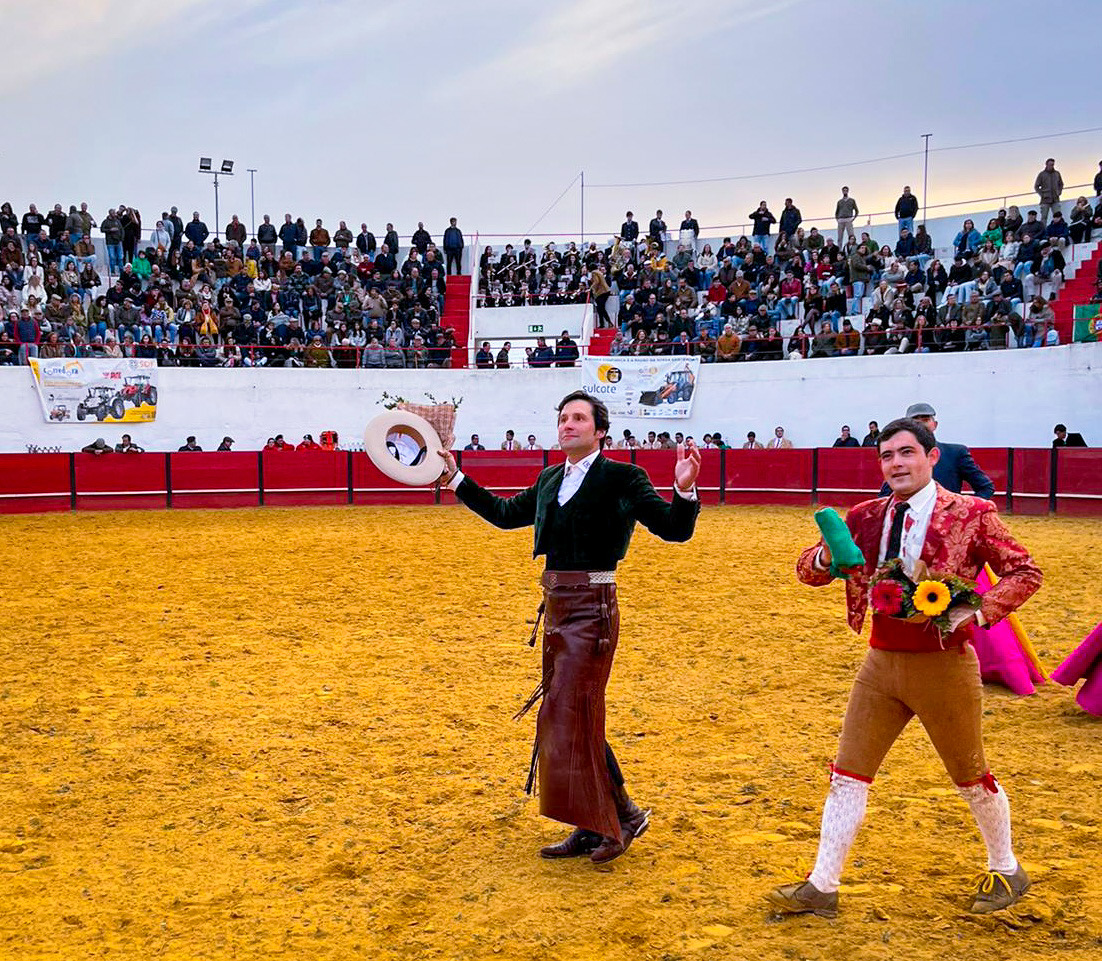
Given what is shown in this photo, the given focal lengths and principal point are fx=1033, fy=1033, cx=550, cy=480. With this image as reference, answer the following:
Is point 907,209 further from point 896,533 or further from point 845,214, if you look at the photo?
point 896,533

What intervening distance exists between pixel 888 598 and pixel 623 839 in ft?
4.70

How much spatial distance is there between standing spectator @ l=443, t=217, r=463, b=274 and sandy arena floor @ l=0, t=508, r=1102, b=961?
16.7 metres

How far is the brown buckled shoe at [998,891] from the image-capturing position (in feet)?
11.1

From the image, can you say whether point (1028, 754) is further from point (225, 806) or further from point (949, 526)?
point (225, 806)

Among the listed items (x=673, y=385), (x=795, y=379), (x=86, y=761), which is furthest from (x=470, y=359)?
(x=86, y=761)

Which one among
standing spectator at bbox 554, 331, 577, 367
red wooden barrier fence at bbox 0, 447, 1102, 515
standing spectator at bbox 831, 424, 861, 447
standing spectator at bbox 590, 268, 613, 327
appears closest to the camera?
red wooden barrier fence at bbox 0, 447, 1102, 515

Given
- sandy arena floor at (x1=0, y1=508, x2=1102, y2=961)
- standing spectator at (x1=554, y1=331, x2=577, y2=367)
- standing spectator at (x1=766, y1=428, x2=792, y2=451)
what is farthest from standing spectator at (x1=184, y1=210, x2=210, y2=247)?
sandy arena floor at (x1=0, y1=508, x2=1102, y2=961)

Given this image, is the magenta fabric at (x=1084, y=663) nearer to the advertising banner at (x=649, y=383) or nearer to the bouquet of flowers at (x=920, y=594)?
the bouquet of flowers at (x=920, y=594)

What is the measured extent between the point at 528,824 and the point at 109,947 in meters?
1.67

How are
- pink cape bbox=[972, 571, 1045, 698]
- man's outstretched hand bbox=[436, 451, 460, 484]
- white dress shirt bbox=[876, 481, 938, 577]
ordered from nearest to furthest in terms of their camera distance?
white dress shirt bbox=[876, 481, 938, 577] → man's outstretched hand bbox=[436, 451, 460, 484] → pink cape bbox=[972, 571, 1045, 698]

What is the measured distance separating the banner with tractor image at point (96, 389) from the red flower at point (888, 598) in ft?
61.2

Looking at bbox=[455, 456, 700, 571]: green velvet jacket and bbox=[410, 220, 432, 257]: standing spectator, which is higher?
bbox=[410, 220, 432, 257]: standing spectator

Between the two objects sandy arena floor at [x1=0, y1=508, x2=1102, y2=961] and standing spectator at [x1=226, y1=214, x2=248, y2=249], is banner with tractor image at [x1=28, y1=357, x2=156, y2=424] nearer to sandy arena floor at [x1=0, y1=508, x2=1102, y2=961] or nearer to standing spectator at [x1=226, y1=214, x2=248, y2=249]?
standing spectator at [x1=226, y1=214, x2=248, y2=249]

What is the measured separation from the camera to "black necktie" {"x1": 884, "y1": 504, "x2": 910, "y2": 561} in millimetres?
3404
